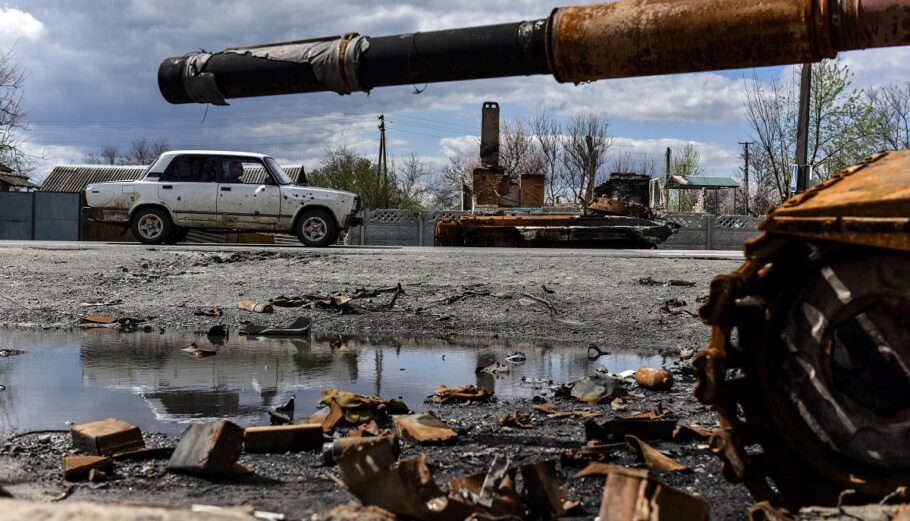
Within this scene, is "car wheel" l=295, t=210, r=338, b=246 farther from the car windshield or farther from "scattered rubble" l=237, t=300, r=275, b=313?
"scattered rubble" l=237, t=300, r=275, b=313

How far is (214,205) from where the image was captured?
16906mm

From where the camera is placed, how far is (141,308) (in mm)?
8828

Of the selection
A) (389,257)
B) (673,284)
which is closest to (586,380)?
(673,284)

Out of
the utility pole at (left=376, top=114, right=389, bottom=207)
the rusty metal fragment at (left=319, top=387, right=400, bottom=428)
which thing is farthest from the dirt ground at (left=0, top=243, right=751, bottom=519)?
the utility pole at (left=376, top=114, right=389, bottom=207)

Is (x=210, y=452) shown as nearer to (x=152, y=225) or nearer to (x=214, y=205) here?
(x=214, y=205)

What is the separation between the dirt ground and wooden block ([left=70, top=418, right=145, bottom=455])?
0.09m

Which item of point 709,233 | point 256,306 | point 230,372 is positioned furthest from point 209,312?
point 709,233

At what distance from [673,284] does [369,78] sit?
5973mm

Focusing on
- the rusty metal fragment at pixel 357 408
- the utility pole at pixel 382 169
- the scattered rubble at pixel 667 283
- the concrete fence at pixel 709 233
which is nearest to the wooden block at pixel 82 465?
the rusty metal fragment at pixel 357 408

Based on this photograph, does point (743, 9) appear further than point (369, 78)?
No

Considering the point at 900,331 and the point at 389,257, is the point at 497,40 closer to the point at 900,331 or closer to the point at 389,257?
the point at 900,331

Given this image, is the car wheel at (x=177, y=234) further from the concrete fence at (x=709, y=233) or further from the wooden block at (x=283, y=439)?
the concrete fence at (x=709, y=233)

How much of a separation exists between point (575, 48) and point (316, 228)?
44.5 ft

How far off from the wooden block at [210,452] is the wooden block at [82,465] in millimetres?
236
